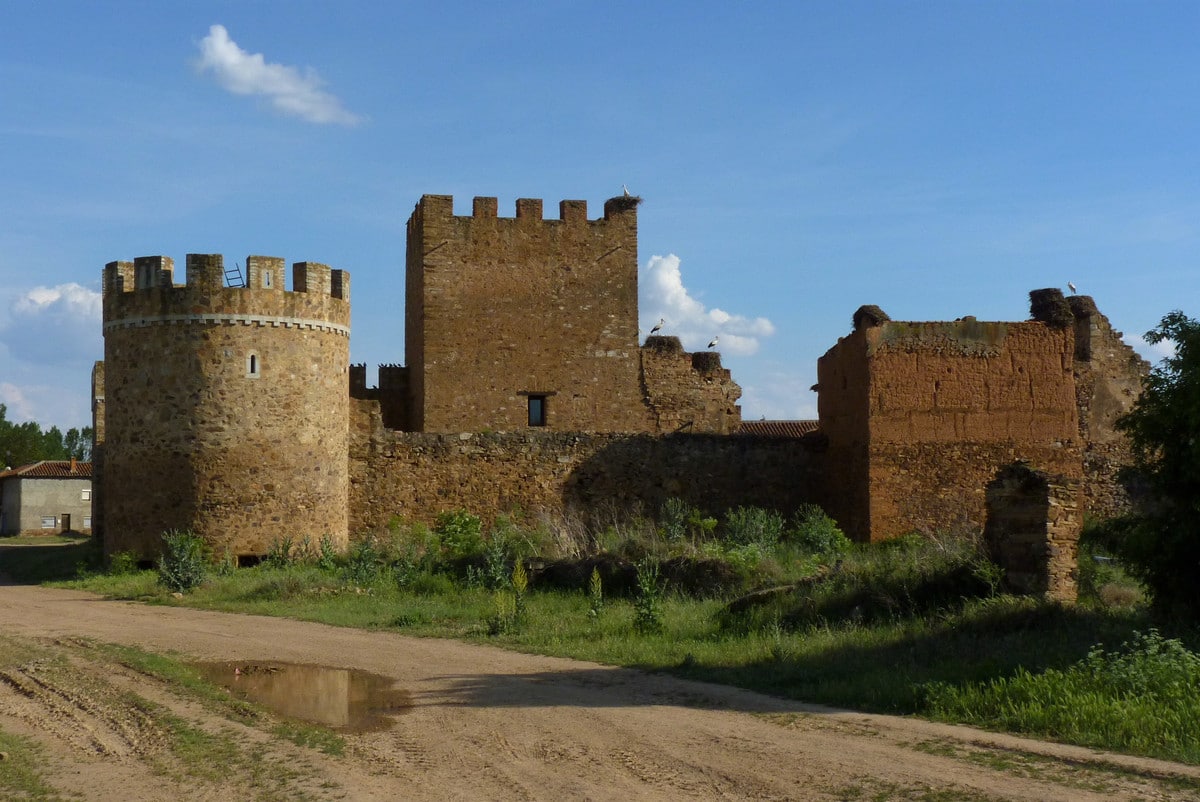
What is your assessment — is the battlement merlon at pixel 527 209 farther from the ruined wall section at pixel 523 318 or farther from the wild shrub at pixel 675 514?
the wild shrub at pixel 675 514

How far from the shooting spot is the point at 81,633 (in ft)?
47.7

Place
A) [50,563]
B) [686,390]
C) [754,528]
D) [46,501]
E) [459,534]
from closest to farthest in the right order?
[459,534]
[754,528]
[50,563]
[686,390]
[46,501]

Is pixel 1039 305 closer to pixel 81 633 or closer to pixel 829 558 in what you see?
pixel 829 558

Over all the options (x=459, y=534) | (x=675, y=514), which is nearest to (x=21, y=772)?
(x=459, y=534)

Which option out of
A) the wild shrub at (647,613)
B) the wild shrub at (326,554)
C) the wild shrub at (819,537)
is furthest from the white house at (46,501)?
the wild shrub at (647,613)

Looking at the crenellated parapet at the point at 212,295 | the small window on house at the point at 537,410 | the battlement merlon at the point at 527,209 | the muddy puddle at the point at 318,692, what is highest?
the battlement merlon at the point at 527,209

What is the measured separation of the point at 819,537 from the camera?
2148 centimetres

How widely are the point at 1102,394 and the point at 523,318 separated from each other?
11.6 m

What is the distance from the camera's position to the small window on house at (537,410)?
27594 mm

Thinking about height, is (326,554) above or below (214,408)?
below

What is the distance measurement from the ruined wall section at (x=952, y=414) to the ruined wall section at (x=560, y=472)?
103 inches

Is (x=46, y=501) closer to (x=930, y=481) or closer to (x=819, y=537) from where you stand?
(x=819, y=537)

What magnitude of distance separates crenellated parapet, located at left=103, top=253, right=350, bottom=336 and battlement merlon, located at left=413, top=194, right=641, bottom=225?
615cm

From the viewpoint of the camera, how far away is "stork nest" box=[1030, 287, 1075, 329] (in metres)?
23.0
